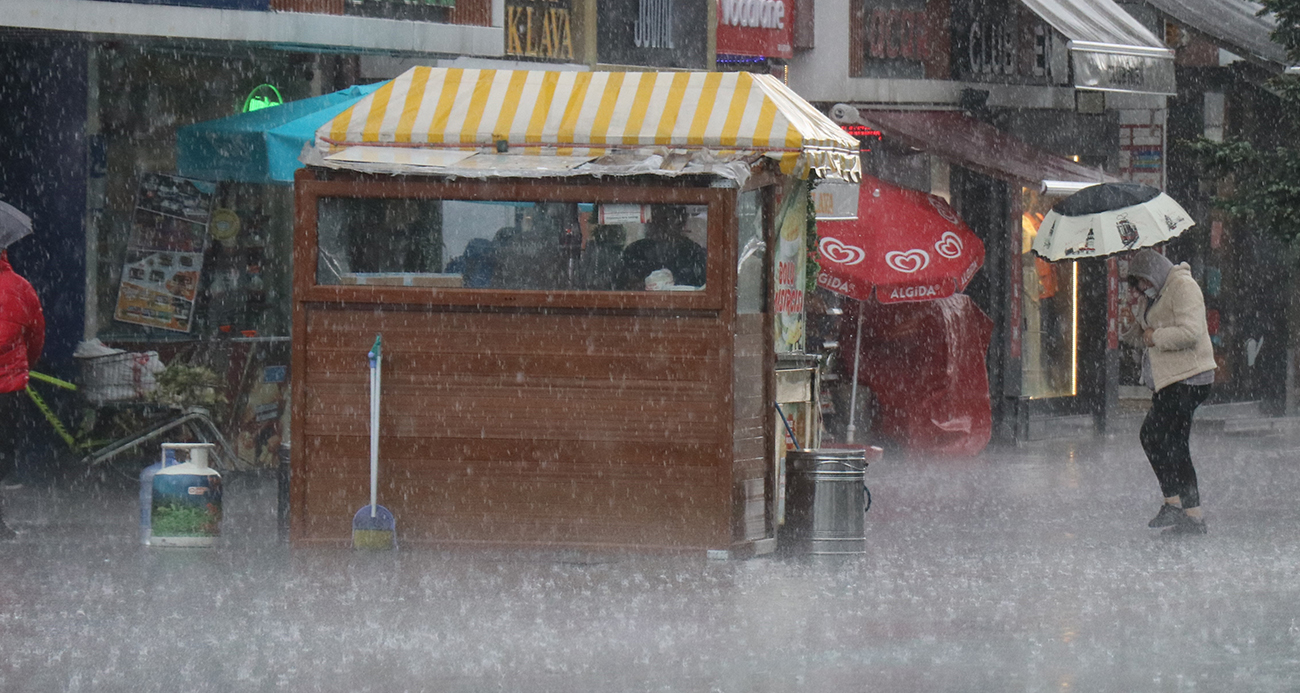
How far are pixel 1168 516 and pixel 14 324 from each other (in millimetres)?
6433

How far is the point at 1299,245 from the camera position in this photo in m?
18.7

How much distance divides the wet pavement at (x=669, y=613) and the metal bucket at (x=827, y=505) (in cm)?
19

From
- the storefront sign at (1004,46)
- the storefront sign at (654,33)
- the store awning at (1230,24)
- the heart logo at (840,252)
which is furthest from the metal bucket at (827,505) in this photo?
the store awning at (1230,24)

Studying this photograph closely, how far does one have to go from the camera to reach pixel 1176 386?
38.0 feet

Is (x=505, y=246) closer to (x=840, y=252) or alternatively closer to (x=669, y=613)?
(x=669, y=613)

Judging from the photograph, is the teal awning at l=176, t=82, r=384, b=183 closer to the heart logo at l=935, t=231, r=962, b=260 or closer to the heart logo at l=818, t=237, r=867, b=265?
the heart logo at l=818, t=237, r=867, b=265

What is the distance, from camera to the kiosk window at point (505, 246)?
1015 cm

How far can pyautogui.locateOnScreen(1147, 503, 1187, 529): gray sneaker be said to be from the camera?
11383 millimetres

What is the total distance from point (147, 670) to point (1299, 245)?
1408 cm

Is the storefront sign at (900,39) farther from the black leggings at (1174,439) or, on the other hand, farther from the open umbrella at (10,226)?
the open umbrella at (10,226)

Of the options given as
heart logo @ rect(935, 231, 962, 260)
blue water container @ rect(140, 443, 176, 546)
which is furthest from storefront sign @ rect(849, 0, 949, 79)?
blue water container @ rect(140, 443, 176, 546)

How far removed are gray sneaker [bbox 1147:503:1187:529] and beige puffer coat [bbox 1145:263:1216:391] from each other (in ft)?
2.32

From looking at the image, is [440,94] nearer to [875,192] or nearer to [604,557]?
[604,557]

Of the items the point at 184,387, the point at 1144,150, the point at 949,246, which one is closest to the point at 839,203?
the point at 949,246
